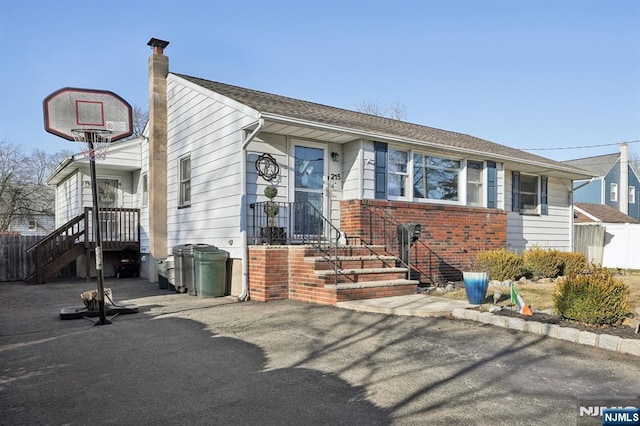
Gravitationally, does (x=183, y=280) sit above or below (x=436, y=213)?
below

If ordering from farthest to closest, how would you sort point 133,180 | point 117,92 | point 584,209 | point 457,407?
point 584,209 < point 133,180 < point 117,92 < point 457,407

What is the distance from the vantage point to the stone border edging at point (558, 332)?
16.4 feet

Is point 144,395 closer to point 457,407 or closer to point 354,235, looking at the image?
point 457,407

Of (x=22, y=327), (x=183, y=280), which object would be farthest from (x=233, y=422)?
(x=183, y=280)

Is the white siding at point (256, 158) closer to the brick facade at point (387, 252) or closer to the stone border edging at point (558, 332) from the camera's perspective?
the brick facade at point (387, 252)

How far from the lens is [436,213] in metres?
11.5

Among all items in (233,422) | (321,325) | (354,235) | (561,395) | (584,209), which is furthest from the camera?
(584,209)

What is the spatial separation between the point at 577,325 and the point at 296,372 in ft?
12.4

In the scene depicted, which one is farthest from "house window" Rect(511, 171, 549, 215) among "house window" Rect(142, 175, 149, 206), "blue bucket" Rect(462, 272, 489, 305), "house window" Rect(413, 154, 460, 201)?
"house window" Rect(142, 175, 149, 206)

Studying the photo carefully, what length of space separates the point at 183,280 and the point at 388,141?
584 centimetres

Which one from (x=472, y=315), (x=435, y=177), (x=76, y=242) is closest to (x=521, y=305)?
(x=472, y=315)

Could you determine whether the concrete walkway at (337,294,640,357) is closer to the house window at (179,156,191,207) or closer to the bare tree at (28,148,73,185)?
the house window at (179,156,191,207)

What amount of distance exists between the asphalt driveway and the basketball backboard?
3.18m

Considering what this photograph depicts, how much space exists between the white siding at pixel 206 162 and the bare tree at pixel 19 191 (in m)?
24.4
